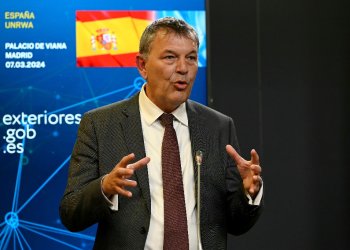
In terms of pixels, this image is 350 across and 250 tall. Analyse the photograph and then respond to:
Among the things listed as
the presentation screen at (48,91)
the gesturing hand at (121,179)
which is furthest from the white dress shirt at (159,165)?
the presentation screen at (48,91)

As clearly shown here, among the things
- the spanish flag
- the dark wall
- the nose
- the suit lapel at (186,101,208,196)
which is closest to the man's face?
the nose

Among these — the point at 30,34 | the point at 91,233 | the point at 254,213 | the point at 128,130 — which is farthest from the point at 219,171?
the point at 30,34

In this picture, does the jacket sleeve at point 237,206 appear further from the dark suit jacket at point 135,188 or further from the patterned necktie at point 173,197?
the patterned necktie at point 173,197

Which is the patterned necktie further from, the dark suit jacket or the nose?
the nose

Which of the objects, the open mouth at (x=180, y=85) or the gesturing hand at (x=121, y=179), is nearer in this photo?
the gesturing hand at (x=121, y=179)

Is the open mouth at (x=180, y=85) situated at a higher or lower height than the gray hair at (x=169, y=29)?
lower

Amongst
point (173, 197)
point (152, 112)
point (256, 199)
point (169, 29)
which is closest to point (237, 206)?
point (256, 199)

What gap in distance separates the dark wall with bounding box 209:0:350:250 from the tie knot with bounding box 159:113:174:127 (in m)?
1.65

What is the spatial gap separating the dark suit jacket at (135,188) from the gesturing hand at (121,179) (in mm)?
58

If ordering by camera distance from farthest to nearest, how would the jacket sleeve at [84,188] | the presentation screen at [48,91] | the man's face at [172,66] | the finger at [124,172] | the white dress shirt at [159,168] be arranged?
the presentation screen at [48,91] → the man's face at [172,66] → the white dress shirt at [159,168] → the jacket sleeve at [84,188] → the finger at [124,172]

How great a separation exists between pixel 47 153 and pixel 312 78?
71.3 inches

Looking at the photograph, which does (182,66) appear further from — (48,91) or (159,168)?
(48,91)

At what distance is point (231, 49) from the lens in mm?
3961

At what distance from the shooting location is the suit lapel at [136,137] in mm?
2150
